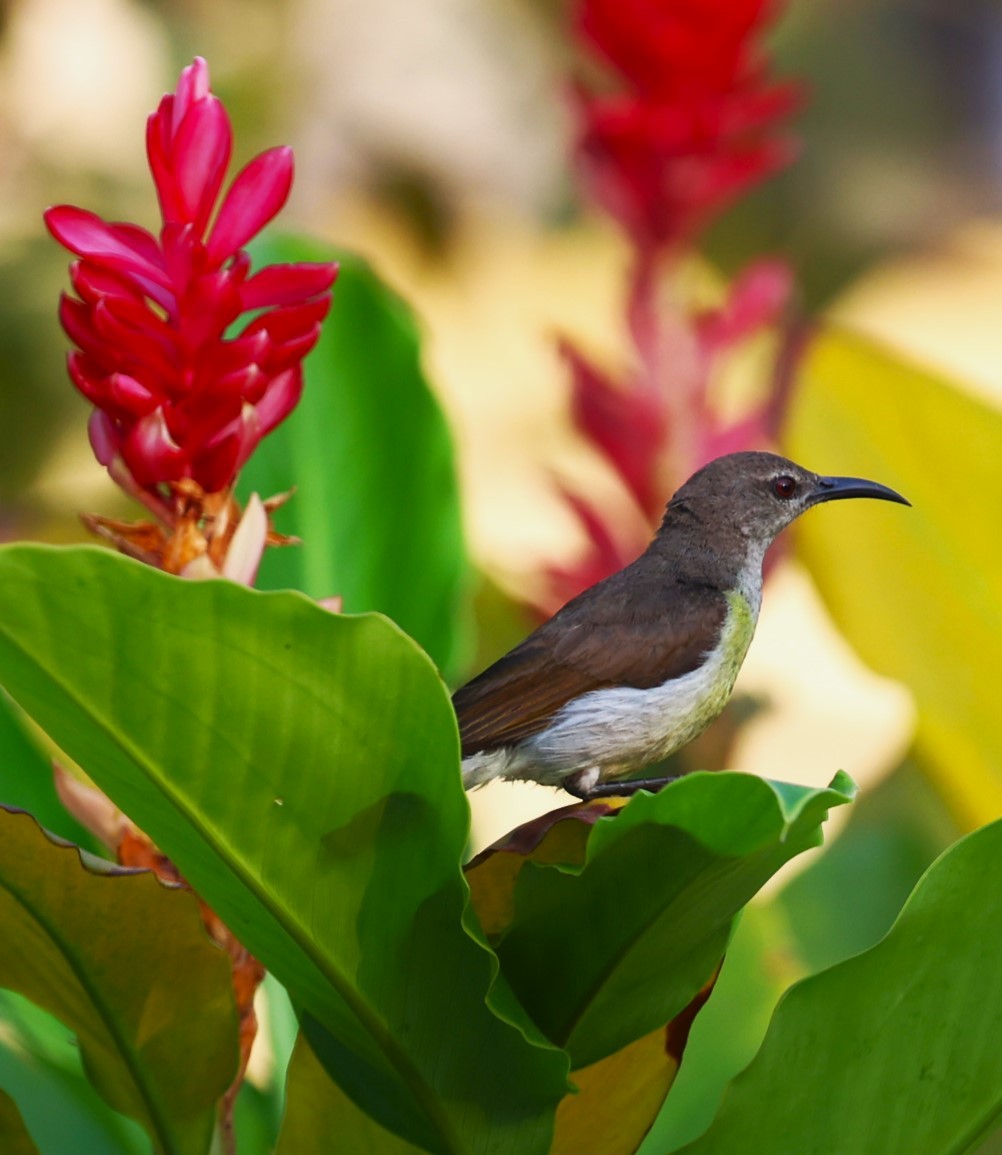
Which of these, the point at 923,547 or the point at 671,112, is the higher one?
the point at 671,112

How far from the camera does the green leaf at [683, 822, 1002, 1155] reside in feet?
3.25

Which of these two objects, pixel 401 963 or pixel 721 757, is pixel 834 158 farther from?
pixel 401 963

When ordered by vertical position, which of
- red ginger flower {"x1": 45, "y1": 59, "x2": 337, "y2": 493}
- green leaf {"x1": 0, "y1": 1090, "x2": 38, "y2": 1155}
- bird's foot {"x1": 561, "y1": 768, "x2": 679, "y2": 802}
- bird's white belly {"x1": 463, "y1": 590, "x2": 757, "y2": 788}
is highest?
red ginger flower {"x1": 45, "y1": 59, "x2": 337, "y2": 493}

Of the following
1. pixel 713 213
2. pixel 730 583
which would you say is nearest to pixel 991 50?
pixel 713 213

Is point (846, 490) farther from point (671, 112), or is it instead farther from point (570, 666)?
point (671, 112)

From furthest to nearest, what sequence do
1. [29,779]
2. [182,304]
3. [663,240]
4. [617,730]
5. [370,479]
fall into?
[663,240], [370,479], [29,779], [617,730], [182,304]

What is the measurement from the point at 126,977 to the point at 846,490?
0.81 m

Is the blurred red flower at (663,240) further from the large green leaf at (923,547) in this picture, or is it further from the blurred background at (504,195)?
the blurred background at (504,195)

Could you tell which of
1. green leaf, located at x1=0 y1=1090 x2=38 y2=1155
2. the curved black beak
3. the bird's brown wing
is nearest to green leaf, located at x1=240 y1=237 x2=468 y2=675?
the bird's brown wing

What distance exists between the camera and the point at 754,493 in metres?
1.45

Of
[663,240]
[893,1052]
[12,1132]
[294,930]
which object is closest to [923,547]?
[663,240]

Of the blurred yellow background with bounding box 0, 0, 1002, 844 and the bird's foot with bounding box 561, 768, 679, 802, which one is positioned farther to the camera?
the blurred yellow background with bounding box 0, 0, 1002, 844

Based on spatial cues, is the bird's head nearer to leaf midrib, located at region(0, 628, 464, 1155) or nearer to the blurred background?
leaf midrib, located at region(0, 628, 464, 1155)

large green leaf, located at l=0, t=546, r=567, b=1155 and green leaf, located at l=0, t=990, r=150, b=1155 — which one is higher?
large green leaf, located at l=0, t=546, r=567, b=1155
